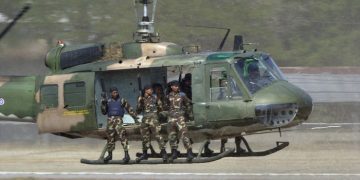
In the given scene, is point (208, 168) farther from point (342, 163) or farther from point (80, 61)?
point (80, 61)

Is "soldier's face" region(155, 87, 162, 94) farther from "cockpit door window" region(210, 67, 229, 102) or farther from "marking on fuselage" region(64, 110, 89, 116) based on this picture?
"marking on fuselage" region(64, 110, 89, 116)

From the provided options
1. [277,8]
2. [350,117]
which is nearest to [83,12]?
[277,8]

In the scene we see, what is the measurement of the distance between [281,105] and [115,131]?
11.7 ft

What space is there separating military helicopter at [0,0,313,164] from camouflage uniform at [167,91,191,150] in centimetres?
18

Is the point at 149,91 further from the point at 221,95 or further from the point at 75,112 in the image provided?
the point at 75,112

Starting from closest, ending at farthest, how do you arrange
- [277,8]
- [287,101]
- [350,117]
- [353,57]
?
[287,101]
[350,117]
[353,57]
[277,8]

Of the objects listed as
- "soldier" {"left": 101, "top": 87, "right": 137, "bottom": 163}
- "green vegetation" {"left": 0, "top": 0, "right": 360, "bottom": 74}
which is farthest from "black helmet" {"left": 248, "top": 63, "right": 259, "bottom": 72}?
"green vegetation" {"left": 0, "top": 0, "right": 360, "bottom": 74}

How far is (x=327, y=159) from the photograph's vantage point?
83.0 feet

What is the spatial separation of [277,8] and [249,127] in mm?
25874

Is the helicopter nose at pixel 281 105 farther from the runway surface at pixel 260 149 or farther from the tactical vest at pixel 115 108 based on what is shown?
the runway surface at pixel 260 149

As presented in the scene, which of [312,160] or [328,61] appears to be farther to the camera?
[328,61]

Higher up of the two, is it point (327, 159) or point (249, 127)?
point (249, 127)

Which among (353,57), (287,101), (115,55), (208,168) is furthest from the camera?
(353,57)

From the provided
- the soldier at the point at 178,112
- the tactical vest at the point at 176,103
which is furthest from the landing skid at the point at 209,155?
the tactical vest at the point at 176,103
